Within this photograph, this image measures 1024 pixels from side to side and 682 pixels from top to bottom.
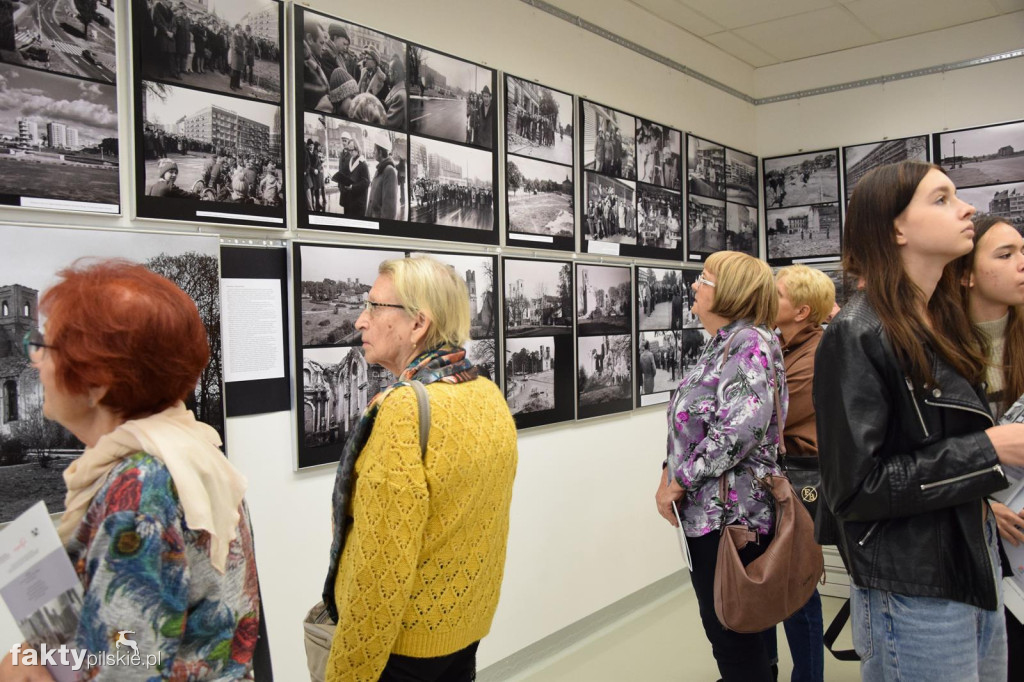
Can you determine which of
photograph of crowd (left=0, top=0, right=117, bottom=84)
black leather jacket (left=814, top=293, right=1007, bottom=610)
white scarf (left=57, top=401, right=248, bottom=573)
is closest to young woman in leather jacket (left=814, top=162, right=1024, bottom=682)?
black leather jacket (left=814, top=293, right=1007, bottom=610)

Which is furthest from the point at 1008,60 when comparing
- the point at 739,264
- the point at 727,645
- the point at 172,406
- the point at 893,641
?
the point at 172,406

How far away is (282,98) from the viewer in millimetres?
2641

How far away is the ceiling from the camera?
465 cm

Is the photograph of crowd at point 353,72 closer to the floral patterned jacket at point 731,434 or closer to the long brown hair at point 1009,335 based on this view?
the floral patterned jacket at point 731,434

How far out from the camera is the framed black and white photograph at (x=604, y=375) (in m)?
4.07

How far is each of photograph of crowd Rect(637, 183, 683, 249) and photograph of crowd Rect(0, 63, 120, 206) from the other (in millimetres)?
3037

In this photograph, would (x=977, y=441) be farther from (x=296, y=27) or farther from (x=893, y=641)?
(x=296, y=27)

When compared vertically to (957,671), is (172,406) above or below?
above

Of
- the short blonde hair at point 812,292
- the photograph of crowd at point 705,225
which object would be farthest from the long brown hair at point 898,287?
the photograph of crowd at point 705,225

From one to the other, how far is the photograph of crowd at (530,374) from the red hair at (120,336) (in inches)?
93.4

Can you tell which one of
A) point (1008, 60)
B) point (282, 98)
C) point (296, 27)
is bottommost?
point (282, 98)

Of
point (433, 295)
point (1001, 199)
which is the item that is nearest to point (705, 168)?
point (1001, 199)

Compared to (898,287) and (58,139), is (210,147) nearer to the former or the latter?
(58,139)

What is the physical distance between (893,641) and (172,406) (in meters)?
1.49
